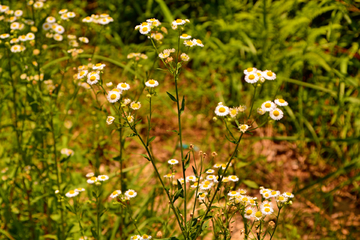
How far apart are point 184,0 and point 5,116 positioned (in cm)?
200

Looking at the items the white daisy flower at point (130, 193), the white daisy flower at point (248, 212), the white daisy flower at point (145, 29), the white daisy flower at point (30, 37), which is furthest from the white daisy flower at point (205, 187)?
the white daisy flower at point (30, 37)

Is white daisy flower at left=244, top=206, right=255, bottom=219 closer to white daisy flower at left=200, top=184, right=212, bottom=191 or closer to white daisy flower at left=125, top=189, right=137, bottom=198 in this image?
white daisy flower at left=200, top=184, right=212, bottom=191

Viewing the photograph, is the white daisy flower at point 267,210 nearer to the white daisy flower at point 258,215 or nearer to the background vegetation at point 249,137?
the white daisy flower at point 258,215

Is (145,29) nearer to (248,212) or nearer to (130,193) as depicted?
(130,193)

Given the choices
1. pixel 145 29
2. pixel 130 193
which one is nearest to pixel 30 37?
pixel 145 29

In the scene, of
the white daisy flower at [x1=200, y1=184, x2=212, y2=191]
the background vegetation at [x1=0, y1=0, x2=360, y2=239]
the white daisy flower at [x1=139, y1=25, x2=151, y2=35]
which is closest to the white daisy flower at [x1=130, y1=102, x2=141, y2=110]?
the white daisy flower at [x1=139, y1=25, x2=151, y2=35]

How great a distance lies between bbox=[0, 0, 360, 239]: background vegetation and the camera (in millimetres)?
1923

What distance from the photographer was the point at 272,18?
9.33ft

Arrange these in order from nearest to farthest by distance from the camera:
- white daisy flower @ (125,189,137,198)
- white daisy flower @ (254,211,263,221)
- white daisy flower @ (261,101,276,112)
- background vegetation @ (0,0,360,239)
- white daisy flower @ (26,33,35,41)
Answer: white daisy flower @ (261,101,276,112), white daisy flower @ (254,211,263,221), white daisy flower @ (125,189,137,198), white daisy flower @ (26,33,35,41), background vegetation @ (0,0,360,239)

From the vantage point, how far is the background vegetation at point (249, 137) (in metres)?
1.92

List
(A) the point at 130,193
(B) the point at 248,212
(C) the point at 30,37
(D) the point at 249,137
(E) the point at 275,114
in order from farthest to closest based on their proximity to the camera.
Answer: (D) the point at 249,137
(C) the point at 30,37
(A) the point at 130,193
(B) the point at 248,212
(E) the point at 275,114

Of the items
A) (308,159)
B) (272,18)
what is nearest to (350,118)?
(308,159)

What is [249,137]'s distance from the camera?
2.50 meters

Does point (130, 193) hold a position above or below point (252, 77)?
below
